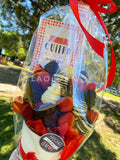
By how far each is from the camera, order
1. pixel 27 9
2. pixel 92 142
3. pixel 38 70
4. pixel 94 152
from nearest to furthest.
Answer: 1. pixel 38 70
2. pixel 94 152
3. pixel 92 142
4. pixel 27 9

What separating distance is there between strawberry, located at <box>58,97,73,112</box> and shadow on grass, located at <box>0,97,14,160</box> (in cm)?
175

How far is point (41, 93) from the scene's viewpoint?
2.36 feet

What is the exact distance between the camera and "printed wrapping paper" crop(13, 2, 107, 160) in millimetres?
693

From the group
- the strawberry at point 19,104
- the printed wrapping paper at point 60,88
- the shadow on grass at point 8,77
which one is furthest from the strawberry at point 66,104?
the shadow on grass at point 8,77

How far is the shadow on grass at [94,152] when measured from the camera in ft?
7.86

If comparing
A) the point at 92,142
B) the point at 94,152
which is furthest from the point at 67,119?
the point at 92,142

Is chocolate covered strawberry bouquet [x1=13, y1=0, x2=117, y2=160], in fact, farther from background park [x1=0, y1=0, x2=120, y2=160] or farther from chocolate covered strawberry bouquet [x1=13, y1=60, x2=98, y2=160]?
background park [x1=0, y1=0, x2=120, y2=160]

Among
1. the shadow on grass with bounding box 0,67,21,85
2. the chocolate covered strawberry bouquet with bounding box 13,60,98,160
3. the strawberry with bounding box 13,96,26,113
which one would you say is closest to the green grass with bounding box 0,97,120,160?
the strawberry with bounding box 13,96,26,113

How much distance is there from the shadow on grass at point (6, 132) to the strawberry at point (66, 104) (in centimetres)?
175

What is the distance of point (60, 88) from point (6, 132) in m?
2.32

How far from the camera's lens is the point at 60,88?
0.71 meters

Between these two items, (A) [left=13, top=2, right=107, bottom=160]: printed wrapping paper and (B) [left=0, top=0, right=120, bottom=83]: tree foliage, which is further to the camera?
(B) [left=0, top=0, right=120, bottom=83]: tree foliage

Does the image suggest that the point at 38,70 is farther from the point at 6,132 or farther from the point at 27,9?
the point at 27,9

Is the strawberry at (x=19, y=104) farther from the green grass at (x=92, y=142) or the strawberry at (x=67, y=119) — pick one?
the green grass at (x=92, y=142)
